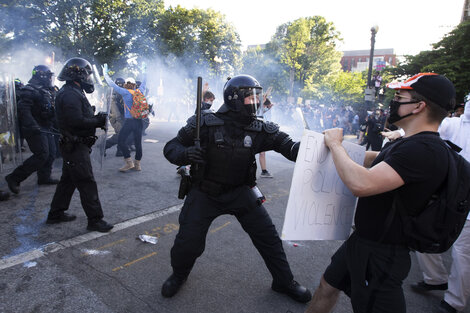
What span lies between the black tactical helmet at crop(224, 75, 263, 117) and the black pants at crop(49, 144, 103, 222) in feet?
6.43

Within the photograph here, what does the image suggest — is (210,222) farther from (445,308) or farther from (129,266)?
(445,308)

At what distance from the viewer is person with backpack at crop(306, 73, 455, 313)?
144 centimetres

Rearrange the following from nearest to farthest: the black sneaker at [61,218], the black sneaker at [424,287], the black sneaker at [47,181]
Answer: the black sneaker at [424,287] → the black sneaker at [61,218] → the black sneaker at [47,181]

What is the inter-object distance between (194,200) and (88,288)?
3.80ft

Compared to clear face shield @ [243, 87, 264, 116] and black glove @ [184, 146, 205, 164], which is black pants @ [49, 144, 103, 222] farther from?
clear face shield @ [243, 87, 264, 116]

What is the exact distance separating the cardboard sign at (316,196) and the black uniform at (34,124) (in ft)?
14.4

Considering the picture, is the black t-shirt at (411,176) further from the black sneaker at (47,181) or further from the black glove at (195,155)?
the black sneaker at (47,181)

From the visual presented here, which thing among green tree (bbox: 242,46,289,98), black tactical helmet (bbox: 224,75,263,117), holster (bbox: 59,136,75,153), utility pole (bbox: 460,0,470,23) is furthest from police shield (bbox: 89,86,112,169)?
green tree (bbox: 242,46,289,98)

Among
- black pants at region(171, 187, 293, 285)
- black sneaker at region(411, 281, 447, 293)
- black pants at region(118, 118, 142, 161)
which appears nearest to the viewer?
black pants at region(171, 187, 293, 285)

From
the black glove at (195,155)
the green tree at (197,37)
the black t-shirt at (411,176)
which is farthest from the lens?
the green tree at (197,37)

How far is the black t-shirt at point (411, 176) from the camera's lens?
56.0 inches

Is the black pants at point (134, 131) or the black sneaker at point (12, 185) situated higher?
the black pants at point (134, 131)

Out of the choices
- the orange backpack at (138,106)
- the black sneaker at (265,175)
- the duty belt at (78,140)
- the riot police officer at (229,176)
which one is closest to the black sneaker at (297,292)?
the riot police officer at (229,176)

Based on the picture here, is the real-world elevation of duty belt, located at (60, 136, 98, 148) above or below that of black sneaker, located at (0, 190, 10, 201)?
above
